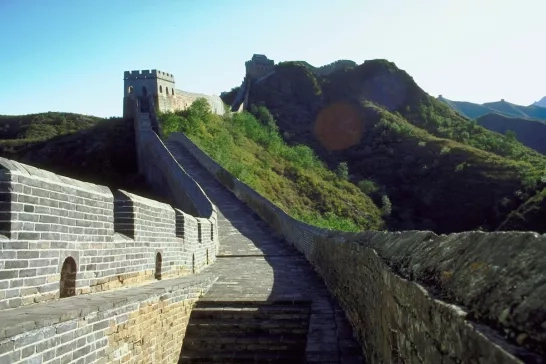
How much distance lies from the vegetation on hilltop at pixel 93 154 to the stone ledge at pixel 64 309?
23920mm

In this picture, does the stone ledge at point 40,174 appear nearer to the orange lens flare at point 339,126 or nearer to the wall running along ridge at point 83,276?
the wall running along ridge at point 83,276

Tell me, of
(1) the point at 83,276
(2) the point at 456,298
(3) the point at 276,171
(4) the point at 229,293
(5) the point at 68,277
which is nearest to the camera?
(2) the point at 456,298

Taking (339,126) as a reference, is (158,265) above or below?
below

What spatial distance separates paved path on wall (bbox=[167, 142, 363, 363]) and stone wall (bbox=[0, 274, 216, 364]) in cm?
172

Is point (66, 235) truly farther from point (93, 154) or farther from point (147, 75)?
point (147, 75)

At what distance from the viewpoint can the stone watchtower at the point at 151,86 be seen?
4325 cm

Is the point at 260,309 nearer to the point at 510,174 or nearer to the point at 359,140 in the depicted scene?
the point at 510,174

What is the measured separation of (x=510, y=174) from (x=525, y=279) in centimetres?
5263

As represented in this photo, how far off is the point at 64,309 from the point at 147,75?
42.1 m

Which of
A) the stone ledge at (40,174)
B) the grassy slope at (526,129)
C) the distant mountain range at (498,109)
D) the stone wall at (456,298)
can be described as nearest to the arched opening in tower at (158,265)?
the stone ledge at (40,174)

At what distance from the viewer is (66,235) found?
195 inches

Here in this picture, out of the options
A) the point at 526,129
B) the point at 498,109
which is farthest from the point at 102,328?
the point at 498,109

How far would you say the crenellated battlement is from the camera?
44.0 m

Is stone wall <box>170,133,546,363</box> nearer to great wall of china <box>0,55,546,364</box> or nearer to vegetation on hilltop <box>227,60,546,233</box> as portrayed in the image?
great wall of china <box>0,55,546,364</box>
